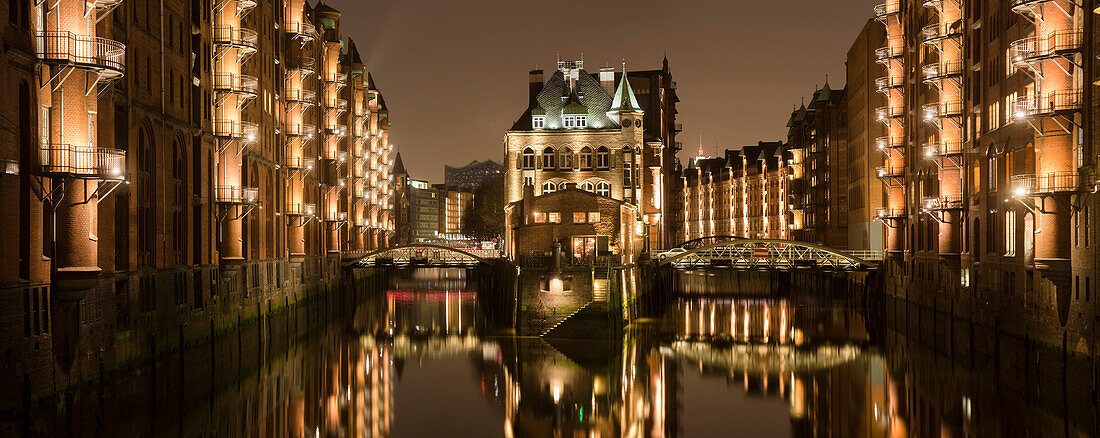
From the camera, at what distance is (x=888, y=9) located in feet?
184

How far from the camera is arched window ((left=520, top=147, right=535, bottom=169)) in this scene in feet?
236

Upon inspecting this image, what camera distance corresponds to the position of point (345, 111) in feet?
244

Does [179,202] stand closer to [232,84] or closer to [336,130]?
[232,84]

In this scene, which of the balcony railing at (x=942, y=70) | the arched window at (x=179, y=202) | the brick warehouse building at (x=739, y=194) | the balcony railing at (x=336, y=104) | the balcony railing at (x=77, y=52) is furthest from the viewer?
the brick warehouse building at (x=739, y=194)

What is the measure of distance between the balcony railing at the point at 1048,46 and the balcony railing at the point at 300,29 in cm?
3882

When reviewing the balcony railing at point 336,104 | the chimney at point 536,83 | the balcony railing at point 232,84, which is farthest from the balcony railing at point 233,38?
the chimney at point 536,83

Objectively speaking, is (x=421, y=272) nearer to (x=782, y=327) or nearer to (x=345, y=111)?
(x=345, y=111)

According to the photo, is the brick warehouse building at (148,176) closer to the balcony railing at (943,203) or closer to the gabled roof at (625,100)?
the gabled roof at (625,100)

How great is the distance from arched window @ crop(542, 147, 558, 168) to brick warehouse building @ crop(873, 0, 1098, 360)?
24517 millimetres

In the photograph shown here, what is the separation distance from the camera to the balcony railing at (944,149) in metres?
44.8

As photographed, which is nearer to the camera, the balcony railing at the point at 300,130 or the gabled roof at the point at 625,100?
the balcony railing at the point at 300,130

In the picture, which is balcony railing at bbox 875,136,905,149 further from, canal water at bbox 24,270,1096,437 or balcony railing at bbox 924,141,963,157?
canal water at bbox 24,270,1096,437

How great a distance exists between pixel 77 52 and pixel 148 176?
8.90m

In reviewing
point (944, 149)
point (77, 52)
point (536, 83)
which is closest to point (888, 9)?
point (944, 149)
